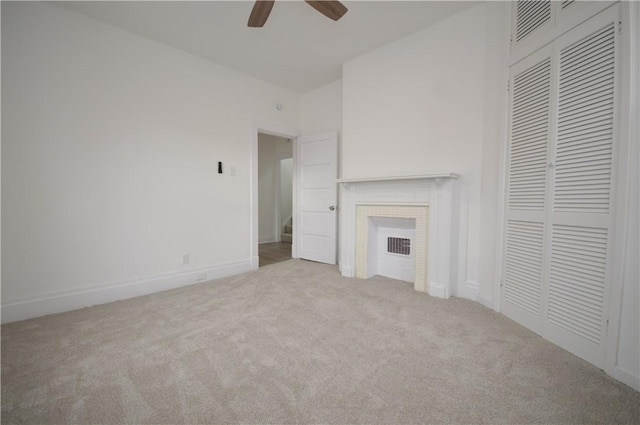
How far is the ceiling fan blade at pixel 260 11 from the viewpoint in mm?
1999

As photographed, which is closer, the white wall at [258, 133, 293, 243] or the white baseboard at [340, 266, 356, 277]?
the white baseboard at [340, 266, 356, 277]

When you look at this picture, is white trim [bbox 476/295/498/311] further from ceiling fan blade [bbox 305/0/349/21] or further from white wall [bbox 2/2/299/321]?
white wall [bbox 2/2/299/321]

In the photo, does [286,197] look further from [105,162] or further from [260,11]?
[260,11]

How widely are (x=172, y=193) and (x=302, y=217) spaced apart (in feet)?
6.75

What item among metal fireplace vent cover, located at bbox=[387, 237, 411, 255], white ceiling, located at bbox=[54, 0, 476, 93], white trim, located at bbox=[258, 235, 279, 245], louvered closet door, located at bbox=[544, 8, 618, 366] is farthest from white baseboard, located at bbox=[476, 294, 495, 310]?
white trim, located at bbox=[258, 235, 279, 245]

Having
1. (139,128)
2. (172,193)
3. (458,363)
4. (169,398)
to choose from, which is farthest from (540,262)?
(139,128)

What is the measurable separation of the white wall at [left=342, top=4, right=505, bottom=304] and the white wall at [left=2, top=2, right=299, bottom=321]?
1.91 meters

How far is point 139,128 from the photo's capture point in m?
2.83

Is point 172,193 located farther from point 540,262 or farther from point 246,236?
point 540,262

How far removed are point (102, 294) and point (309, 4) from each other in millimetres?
3343

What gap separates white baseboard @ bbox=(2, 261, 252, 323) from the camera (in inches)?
87.6

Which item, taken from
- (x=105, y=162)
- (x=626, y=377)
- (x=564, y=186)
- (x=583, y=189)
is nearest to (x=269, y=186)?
(x=105, y=162)

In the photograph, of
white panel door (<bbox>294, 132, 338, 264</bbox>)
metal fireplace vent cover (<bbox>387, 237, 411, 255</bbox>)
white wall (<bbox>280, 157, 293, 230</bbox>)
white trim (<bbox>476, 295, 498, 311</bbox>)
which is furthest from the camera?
white wall (<bbox>280, 157, 293, 230</bbox>)

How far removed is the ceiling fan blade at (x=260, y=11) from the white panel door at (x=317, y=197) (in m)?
1.95
